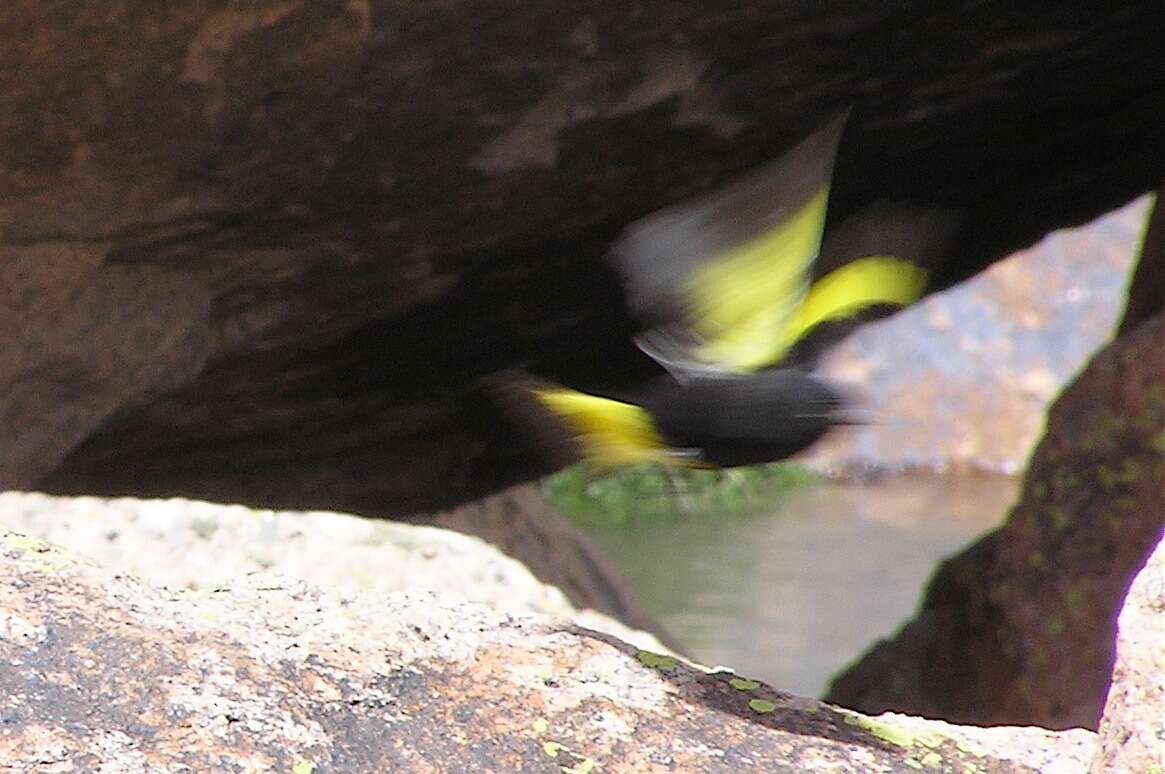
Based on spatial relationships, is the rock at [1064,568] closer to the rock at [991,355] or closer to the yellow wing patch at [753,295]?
the yellow wing patch at [753,295]

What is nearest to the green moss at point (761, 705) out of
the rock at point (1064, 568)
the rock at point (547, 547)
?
the rock at point (1064, 568)

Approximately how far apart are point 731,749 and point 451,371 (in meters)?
1.64

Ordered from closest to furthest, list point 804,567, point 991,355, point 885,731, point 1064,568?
point 885,731
point 1064,568
point 804,567
point 991,355

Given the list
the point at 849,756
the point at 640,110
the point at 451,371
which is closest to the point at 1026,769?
the point at 849,756

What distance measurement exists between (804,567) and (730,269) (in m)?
3.99

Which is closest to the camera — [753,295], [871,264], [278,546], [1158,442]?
[753,295]

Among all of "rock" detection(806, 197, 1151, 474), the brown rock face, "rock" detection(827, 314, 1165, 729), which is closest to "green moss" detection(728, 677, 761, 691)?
the brown rock face

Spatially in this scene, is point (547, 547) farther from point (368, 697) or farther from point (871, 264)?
point (368, 697)

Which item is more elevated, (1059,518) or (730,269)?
(1059,518)

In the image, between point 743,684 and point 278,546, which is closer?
point 743,684

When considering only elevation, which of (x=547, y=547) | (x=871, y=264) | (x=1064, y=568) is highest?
(x=547, y=547)

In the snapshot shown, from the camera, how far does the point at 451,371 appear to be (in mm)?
2979

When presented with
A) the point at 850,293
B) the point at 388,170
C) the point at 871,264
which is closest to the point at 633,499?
the point at 388,170

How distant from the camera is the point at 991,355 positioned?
7.25 meters
